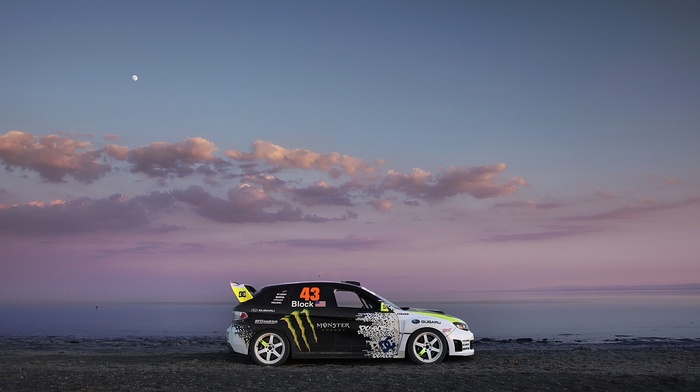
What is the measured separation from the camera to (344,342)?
1525cm

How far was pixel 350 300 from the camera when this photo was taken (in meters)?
15.5

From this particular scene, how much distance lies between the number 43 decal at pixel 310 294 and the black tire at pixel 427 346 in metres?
2.38

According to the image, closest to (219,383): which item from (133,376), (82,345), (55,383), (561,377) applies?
(133,376)

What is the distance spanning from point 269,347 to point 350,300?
2.17 metres

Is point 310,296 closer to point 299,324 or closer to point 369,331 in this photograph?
point 299,324

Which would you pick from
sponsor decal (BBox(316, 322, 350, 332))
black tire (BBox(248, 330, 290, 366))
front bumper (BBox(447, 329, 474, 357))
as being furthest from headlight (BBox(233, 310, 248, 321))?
front bumper (BBox(447, 329, 474, 357))

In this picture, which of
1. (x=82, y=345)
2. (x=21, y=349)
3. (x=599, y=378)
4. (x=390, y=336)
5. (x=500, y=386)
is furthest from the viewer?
(x=82, y=345)

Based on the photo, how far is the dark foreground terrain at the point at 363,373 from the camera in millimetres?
11383

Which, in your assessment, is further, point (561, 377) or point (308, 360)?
point (308, 360)

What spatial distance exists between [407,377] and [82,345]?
15.2m

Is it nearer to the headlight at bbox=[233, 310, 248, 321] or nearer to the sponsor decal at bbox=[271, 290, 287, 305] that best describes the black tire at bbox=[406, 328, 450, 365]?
the sponsor decal at bbox=[271, 290, 287, 305]

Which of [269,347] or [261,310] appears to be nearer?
[269,347]

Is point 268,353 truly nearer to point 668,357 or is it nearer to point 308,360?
point 308,360

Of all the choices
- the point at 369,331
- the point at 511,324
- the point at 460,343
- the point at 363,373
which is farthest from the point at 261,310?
the point at 511,324
